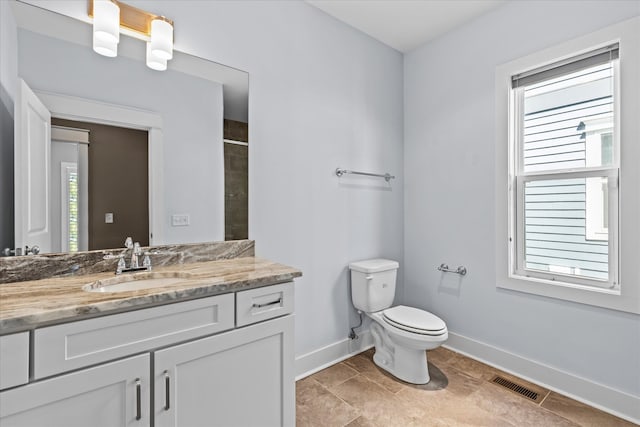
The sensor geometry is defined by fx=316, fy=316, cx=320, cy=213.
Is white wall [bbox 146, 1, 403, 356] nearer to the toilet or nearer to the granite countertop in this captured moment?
the toilet

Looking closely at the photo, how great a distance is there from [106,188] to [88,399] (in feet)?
2.93

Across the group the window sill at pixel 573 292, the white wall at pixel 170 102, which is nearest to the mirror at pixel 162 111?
the white wall at pixel 170 102

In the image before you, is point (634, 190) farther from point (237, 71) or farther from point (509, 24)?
point (237, 71)

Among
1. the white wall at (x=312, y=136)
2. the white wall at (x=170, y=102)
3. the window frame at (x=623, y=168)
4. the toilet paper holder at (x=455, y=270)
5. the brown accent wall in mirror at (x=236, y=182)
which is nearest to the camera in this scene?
the white wall at (x=170, y=102)

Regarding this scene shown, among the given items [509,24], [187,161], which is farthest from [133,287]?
[509,24]

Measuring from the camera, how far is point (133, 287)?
1.33 meters

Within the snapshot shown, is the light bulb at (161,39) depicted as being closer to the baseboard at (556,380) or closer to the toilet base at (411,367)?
the toilet base at (411,367)

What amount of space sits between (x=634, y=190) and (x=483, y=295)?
3.62ft

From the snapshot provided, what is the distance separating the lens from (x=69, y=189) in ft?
4.54

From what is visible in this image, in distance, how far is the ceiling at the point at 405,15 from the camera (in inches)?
86.9

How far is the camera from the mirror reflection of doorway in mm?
1375

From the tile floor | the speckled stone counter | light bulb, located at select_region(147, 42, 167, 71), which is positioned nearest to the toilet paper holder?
the tile floor

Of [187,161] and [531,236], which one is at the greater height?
[187,161]

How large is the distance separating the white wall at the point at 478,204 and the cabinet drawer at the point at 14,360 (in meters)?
2.52
